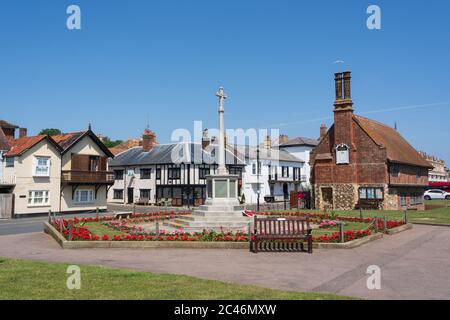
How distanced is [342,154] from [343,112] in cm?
440

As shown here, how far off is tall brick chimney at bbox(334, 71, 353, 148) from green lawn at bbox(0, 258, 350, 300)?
1344 inches

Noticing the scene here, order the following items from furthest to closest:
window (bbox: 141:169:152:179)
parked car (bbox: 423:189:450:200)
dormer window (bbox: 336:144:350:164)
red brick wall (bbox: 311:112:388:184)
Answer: parked car (bbox: 423:189:450:200)
window (bbox: 141:169:152:179)
dormer window (bbox: 336:144:350:164)
red brick wall (bbox: 311:112:388:184)

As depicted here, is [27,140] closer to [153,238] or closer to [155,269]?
[153,238]

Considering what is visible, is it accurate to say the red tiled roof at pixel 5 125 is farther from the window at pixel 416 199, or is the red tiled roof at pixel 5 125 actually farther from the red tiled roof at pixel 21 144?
the window at pixel 416 199

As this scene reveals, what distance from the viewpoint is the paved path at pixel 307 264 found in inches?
341

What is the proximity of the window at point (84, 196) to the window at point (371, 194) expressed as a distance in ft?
→ 90.5

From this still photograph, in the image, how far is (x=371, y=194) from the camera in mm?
38344

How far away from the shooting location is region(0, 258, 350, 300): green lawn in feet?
24.3

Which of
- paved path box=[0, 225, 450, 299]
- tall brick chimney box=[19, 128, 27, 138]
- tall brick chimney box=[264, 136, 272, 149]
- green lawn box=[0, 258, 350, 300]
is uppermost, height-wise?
tall brick chimney box=[264, 136, 272, 149]

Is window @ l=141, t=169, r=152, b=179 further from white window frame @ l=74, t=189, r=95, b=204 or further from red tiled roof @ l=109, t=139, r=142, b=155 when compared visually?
white window frame @ l=74, t=189, r=95, b=204

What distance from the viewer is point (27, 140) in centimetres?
3556

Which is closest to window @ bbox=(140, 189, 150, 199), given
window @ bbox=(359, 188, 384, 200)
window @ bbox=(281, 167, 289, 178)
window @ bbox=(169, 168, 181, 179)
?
window @ bbox=(169, 168, 181, 179)
